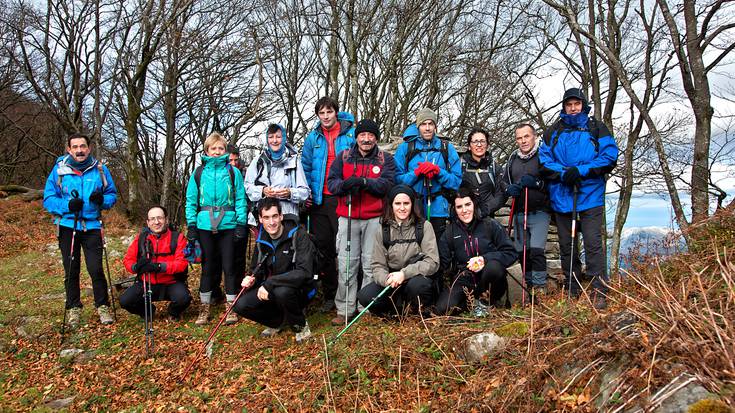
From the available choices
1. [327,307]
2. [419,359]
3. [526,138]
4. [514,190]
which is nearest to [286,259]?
[327,307]

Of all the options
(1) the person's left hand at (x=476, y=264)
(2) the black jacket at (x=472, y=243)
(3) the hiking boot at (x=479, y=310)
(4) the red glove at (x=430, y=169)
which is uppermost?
(4) the red glove at (x=430, y=169)

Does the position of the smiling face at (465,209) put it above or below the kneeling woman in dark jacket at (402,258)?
above

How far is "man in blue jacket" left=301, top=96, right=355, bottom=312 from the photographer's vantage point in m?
5.94

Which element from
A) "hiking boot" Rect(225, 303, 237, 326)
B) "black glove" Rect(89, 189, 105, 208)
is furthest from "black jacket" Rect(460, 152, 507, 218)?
"black glove" Rect(89, 189, 105, 208)

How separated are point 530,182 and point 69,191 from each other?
5991mm

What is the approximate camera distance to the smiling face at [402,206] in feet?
16.5

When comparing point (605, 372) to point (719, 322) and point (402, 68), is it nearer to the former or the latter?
point (719, 322)

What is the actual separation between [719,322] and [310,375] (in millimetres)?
2965

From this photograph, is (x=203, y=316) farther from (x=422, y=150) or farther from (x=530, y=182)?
(x=530, y=182)

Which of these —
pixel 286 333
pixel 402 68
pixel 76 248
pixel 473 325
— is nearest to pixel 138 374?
pixel 286 333

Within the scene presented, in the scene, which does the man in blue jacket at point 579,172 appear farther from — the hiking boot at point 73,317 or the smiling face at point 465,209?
the hiking boot at point 73,317

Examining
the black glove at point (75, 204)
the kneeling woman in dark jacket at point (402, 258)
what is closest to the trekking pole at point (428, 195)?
the kneeling woman in dark jacket at point (402, 258)

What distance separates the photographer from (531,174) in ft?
19.0

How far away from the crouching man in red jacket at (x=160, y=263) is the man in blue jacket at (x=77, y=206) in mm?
516
